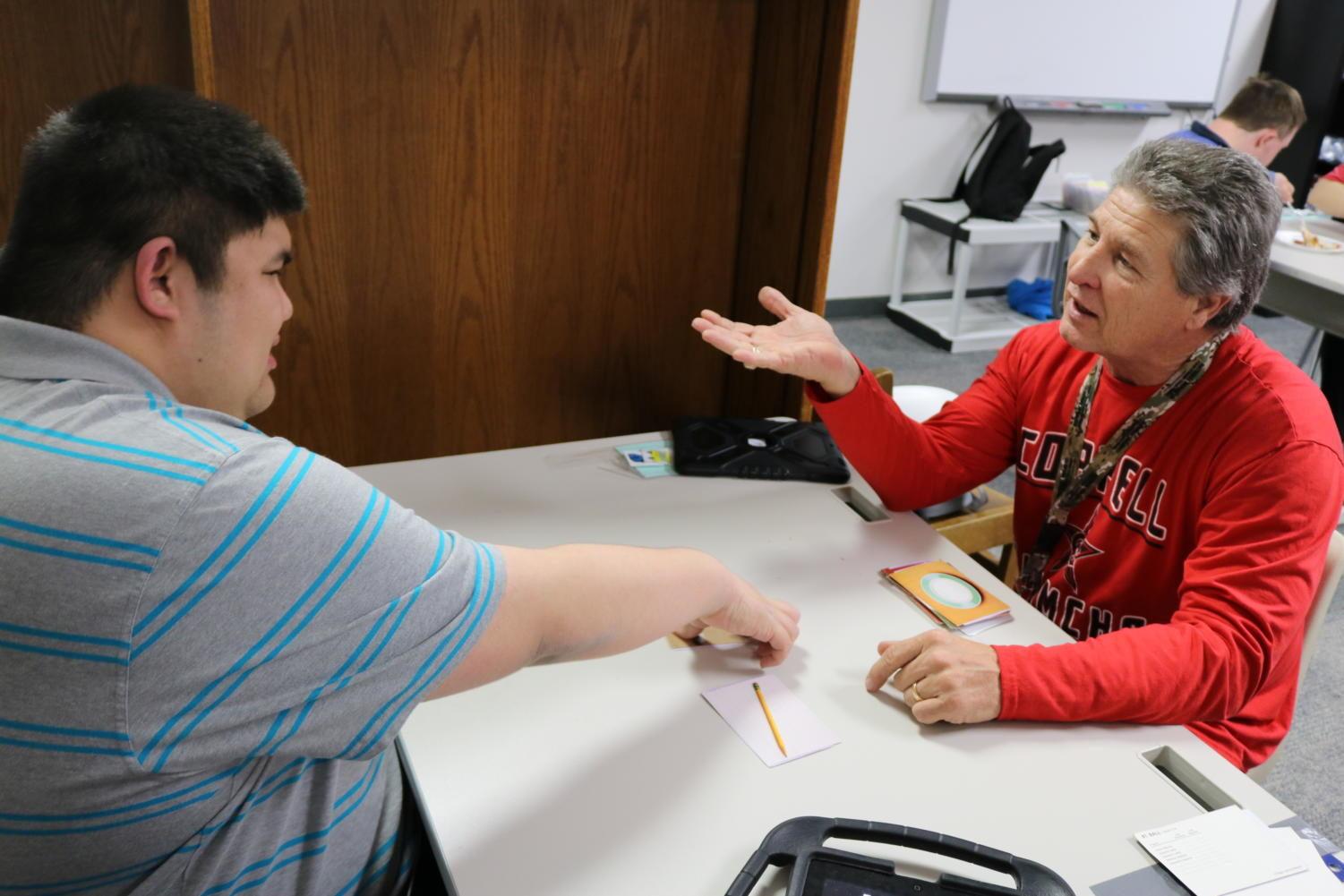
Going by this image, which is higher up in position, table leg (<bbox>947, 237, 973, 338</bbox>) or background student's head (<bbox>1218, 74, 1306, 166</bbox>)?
background student's head (<bbox>1218, 74, 1306, 166</bbox>)

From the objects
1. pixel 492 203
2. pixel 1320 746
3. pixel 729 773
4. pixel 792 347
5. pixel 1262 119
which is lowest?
pixel 1320 746

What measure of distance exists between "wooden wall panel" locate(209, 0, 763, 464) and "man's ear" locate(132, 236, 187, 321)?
0.88m

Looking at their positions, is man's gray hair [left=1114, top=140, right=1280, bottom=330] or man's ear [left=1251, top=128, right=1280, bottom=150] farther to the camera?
man's ear [left=1251, top=128, right=1280, bottom=150]

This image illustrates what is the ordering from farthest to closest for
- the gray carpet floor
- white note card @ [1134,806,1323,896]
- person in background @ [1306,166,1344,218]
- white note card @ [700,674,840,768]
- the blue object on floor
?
the blue object on floor, person in background @ [1306,166,1344,218], the gray carpet floor, white note card @ [700,674,840,768], white note card @ [1134,806,1323,896]

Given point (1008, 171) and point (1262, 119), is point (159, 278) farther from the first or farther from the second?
point (1008, 171)

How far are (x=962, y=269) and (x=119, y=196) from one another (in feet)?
13.7

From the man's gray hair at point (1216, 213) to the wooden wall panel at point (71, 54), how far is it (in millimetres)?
1401

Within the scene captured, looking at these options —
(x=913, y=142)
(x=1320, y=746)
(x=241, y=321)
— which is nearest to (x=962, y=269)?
(x=913, y=142)

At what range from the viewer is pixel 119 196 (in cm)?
75

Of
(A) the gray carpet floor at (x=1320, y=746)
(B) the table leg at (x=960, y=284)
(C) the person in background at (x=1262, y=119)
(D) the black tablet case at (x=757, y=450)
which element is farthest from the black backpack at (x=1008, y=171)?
(D) the black tablet case at (x=757, y=450)

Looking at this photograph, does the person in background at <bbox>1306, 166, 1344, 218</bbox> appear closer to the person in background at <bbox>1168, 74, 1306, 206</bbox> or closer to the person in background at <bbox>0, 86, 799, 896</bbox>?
the person in background at <bbox>1168, 74, 1306, 206</bbox>

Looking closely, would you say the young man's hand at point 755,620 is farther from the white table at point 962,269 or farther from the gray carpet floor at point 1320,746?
the white table at point 962,269

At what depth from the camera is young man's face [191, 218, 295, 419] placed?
2.64 feet

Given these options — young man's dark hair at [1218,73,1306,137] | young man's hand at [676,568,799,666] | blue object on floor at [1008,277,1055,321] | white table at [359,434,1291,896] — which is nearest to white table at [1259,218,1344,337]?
young man's dark hair at [1218,73,1306,137]
